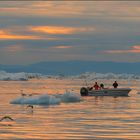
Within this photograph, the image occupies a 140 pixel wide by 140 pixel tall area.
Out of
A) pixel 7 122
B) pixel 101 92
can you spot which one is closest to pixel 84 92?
pixel 101 92

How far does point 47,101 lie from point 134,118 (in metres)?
13.0

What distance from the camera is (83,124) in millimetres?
25938

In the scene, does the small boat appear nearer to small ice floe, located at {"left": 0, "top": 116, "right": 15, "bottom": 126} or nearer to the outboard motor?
the outboard motor

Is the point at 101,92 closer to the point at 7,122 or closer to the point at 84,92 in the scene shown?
the point at 84,92

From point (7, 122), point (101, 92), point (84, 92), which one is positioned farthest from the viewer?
point (84, 92)

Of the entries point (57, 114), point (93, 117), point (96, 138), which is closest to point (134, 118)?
point (93, 117)

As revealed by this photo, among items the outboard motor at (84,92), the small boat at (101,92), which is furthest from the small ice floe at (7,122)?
the small boat at (101,92)

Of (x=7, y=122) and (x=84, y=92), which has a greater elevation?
(x=84, y=92)

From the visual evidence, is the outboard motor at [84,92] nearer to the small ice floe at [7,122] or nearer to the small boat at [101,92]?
the small boat at [101,92]

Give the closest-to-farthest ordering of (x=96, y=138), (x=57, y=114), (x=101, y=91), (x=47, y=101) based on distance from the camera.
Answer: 1. (x=96, y=138)
2. (x=57, y=114)
3. (x=47, y=101)
4. (x=101, y=91)

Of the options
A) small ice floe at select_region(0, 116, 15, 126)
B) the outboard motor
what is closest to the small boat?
the outboard motor

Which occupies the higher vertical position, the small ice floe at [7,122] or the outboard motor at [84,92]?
the outboard motor at [84,92]

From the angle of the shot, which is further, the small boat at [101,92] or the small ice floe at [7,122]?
Result: the small boat at [101,92]

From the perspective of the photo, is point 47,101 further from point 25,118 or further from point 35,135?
point 35,135
